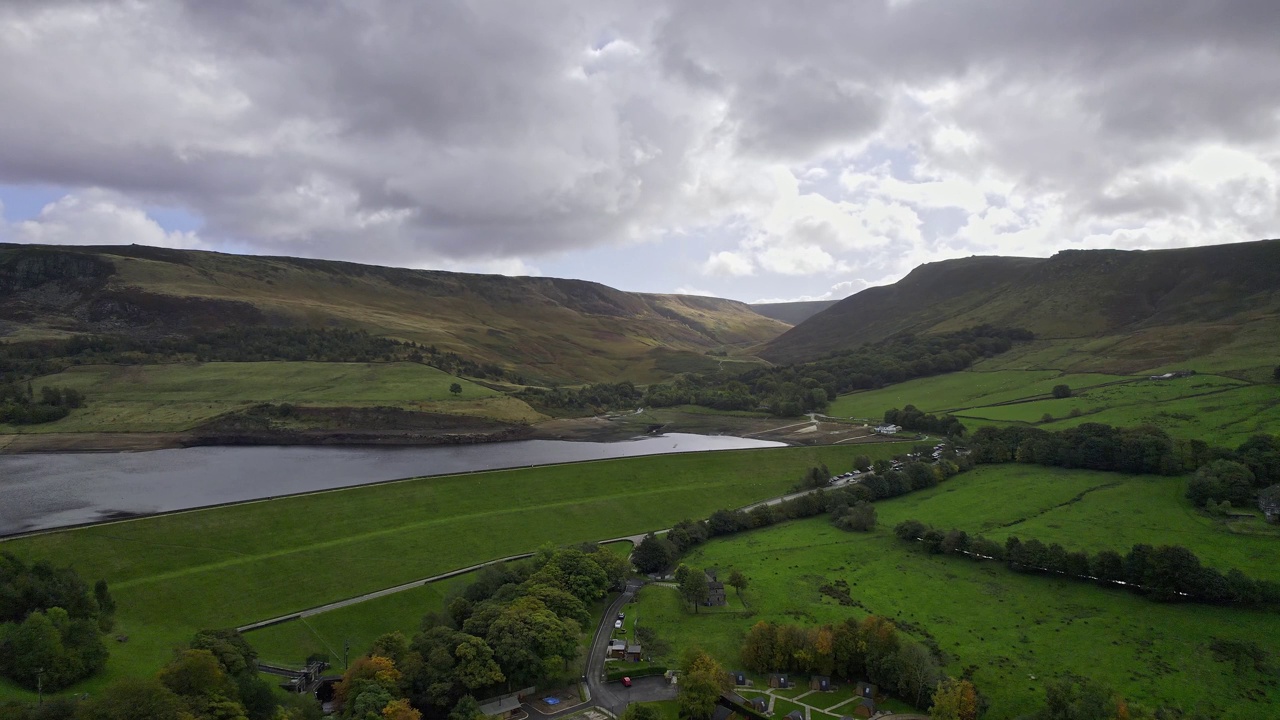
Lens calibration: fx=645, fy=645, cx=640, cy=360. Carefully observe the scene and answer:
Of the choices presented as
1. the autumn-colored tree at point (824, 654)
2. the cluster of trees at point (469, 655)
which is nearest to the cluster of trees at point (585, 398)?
the cluster of trees at point (469, 655)

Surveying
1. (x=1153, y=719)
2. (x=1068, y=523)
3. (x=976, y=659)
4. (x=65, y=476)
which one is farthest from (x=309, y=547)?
(x=1068, y=523)

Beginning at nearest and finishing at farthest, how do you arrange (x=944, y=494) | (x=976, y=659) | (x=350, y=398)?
(x=976, y=659) < (x=944, y=494) < (x=350, y=398)

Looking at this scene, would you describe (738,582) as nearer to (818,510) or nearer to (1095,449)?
(818,510)

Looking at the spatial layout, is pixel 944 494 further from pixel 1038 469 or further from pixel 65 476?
pixel 65 476

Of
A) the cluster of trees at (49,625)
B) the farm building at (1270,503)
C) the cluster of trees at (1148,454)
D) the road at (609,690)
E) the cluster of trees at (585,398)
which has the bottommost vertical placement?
the road at (609,690)

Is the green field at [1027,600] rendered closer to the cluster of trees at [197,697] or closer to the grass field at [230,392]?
the cluster of trees at [197,697]

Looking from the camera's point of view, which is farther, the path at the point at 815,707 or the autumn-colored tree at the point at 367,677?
the path at the point at 815,707

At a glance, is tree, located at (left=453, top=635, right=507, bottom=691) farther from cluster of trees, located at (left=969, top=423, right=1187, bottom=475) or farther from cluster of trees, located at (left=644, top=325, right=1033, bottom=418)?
cluster of trees, located at (left=644, top=325, right=1033, bottom=418)
